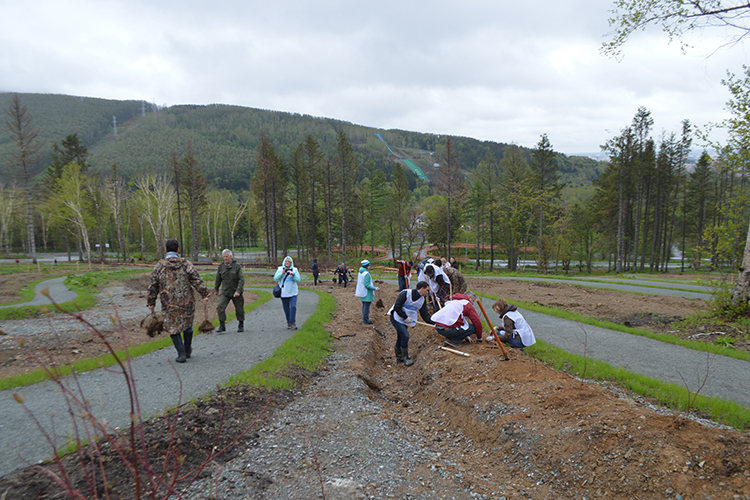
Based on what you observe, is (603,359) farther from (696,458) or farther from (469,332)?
(696,458)

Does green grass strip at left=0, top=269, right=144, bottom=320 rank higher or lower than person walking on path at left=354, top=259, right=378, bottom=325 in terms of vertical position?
lower

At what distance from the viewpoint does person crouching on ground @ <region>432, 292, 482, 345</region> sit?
333 inches

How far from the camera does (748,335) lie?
9516mm

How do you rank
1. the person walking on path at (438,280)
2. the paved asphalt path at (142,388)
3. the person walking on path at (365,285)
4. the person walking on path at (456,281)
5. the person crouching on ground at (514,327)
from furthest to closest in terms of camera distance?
the person walking on path at (365,285) → the person walking on path at (456,281) → the person walking on path at (438,280) → the person crouching on ground at (514,327) → the paved asphalt path at (142,388)

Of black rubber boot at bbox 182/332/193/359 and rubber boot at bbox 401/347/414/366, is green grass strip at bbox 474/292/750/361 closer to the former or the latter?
rubber boot at bbox 401/347/414/366

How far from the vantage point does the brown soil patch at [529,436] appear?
3.89 meters

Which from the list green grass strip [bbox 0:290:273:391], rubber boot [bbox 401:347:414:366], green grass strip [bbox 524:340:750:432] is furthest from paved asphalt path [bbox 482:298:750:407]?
green grass strip [bbox 0:290:273:391]

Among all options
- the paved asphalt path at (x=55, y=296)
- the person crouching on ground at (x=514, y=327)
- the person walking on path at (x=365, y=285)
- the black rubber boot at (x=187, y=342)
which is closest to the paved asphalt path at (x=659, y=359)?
the person crouching on ground at (x=514, y=327)

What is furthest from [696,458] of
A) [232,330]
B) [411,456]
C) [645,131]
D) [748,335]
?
[645,131]

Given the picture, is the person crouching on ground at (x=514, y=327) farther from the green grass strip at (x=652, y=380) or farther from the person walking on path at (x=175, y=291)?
the person walking on path at (x=175, y=291)

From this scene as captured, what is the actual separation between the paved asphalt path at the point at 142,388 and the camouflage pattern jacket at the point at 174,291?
2.35ft

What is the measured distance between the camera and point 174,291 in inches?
286

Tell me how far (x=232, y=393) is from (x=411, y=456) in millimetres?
3123

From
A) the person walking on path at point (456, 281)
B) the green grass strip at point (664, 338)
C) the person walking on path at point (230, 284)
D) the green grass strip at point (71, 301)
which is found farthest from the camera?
the green grass strip at point (71, 301)
